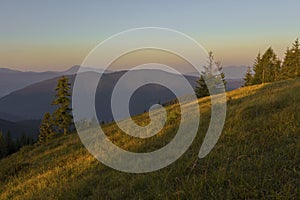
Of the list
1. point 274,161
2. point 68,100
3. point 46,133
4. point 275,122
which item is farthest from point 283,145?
point 46,133

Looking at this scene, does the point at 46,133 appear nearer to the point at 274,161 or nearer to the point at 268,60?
the point at 274,161

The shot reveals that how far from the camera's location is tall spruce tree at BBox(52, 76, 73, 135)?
4316 centimetres

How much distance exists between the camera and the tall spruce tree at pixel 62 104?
43.2 metres

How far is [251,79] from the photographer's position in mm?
67688

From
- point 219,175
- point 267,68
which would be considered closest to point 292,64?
point 267,68

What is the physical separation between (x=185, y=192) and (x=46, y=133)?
5312 cm

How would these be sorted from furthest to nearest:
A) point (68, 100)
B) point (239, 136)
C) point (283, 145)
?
point (68, 100) → point (239, 136) → point (283, 145)

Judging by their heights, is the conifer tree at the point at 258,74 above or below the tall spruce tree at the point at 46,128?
above

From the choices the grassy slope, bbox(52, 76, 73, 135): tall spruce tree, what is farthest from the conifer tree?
the grassy slope

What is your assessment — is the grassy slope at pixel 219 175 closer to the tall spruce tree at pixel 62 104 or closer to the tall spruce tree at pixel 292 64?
the tall spruce tree at pixel 62 104

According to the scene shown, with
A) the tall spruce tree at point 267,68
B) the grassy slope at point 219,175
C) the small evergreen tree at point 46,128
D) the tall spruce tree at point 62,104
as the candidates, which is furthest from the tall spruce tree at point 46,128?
the tall spruce tree at point 267,68

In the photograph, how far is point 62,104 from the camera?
147 ft

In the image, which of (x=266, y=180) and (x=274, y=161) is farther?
(x=274, y=161)

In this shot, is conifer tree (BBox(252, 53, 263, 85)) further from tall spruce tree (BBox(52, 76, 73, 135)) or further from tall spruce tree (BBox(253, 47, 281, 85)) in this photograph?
tall spruce tree (BBox(52, 76, 73, 135))
